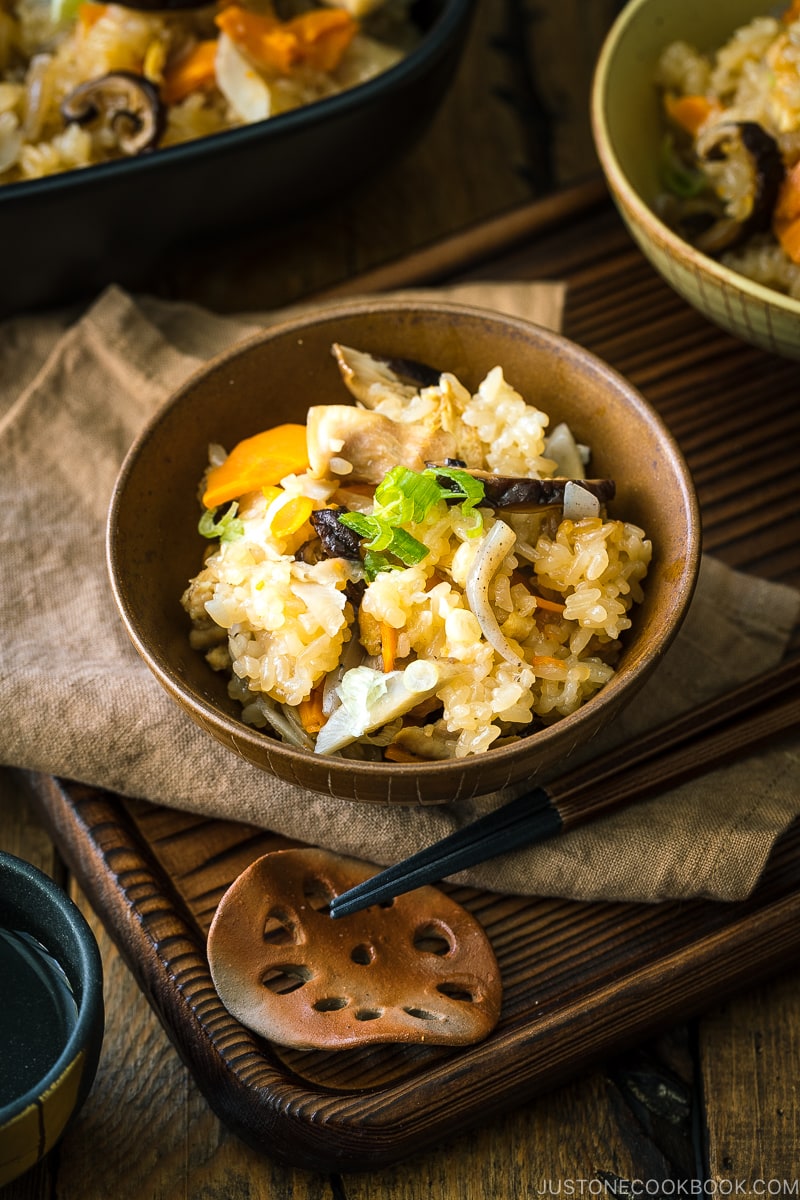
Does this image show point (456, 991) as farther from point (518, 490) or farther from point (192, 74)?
point (192, 74)

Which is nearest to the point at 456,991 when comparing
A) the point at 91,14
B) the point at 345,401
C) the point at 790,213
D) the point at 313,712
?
the point at 313,712

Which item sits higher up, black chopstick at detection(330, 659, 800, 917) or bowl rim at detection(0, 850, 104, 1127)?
bowl rim at detection(0, 850, 104, 1127)

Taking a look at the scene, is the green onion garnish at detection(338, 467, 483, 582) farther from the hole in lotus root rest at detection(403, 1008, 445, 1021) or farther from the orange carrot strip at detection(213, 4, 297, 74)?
the orange carrot strip at detection(213, 4, 297, 74)

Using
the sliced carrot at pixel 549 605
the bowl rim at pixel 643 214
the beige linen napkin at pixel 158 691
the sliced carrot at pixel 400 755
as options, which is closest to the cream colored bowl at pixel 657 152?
the bowl rim at pixel 643 214

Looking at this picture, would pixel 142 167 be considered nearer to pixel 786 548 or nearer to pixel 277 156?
pixel 277 156

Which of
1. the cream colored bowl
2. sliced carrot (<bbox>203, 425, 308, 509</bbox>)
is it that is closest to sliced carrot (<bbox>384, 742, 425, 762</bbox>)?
sliced carrot (<bbox>203, 425, 308, 509</bbox>)
